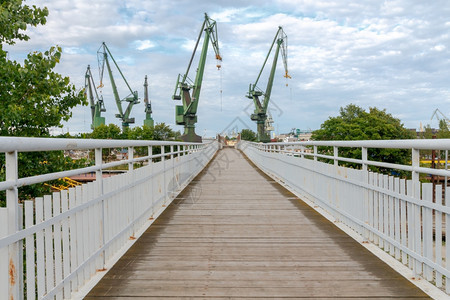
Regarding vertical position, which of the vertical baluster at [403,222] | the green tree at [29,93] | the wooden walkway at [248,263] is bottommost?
the wooden walkway at [248,263]

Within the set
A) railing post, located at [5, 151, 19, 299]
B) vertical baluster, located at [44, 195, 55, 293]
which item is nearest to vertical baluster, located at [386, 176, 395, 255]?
vertical baluster, located at [44, 195, 55, 293]

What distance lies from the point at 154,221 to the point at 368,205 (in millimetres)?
3425

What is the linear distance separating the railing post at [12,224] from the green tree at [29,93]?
30.2ft

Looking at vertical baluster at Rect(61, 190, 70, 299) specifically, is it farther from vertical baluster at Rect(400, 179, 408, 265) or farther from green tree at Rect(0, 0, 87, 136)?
green tree at Rect(0, 0, 87, 136)

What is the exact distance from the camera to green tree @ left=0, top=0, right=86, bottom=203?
11625 millimetres

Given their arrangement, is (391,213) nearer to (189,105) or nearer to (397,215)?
(397,215)

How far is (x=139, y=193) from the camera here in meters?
6.00

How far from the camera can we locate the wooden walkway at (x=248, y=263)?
12.1 ft

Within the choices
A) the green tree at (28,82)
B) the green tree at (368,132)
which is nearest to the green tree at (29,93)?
the green tree at (28,82)

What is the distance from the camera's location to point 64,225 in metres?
3.34

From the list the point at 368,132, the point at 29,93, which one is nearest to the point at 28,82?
the point at 29,93

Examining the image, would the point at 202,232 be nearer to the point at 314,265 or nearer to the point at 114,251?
the point at 114,251

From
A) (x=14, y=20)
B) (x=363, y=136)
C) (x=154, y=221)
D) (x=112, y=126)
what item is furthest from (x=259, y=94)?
(x=154, y=221)

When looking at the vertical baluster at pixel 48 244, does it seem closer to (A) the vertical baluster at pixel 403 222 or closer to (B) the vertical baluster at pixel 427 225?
(B) the vertical baluster at pixel 427 225
